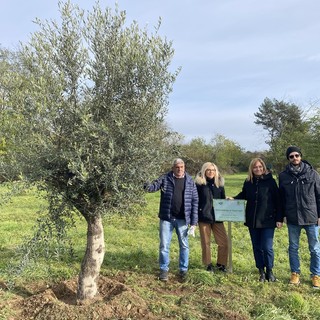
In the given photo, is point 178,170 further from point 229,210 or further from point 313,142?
point 313,142

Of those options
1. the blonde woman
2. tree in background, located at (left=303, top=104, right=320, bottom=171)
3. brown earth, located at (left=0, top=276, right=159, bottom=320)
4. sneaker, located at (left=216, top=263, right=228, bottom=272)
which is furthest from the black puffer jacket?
tree in background, located at (left=303, top=104, right=320, bottom=171)

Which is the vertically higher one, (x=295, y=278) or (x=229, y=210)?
(x=229, y=210)

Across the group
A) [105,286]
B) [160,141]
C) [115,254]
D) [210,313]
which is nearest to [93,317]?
[105,286]

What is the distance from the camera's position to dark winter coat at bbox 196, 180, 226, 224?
8297 millimetres

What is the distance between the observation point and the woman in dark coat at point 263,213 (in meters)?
7.75

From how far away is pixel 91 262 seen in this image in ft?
21.0

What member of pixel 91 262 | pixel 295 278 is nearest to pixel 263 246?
pixel 295 278

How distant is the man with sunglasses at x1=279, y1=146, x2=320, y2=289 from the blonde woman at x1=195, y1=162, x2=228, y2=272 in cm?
153

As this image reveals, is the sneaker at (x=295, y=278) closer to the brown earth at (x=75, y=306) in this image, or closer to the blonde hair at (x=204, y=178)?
the blonde hair at (x=204, y=178)

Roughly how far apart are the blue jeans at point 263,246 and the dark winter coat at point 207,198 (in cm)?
101

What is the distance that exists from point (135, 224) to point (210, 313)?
782 centimetres

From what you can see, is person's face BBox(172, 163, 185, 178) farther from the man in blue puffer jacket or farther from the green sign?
the green sign

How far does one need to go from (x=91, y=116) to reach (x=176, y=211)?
10.7ft

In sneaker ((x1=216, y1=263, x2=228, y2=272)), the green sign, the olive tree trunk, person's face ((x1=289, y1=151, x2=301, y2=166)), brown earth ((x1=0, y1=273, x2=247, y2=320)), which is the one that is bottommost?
brown earth ((x1=0, y1=273, x2=247, y2=320))
